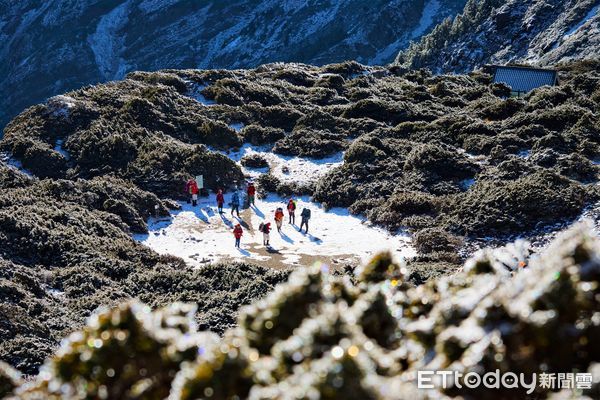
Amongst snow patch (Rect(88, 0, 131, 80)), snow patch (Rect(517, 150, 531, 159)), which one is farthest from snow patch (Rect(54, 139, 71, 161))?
snow patch (Rect(88, 0, 131, 80))

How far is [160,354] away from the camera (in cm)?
432

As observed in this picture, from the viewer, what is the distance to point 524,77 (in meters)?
46.6

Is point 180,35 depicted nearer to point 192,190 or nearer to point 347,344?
point 192,190

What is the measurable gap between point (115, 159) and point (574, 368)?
1045 inches

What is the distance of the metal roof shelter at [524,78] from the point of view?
4456 cm

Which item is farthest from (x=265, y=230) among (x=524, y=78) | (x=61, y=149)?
(x=524, y=78)

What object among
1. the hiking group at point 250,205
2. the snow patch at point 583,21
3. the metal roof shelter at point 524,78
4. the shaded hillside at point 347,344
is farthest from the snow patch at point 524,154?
the snow patch at point 583,21

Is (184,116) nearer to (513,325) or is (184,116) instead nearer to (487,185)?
(487,185)

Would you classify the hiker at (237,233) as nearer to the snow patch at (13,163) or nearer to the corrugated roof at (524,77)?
the snow patch at (13,163)

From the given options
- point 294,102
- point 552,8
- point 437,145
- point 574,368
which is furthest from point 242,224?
point 552,8

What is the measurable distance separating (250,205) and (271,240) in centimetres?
421

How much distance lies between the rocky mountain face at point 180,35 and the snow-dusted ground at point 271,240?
9856cm

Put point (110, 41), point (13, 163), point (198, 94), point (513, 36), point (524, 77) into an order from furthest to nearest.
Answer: point (110, 41) < point (513, 36) < point (524, 77) < point (198, 94) < point (13, 163)

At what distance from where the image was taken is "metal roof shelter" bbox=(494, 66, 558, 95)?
44.6 metres
